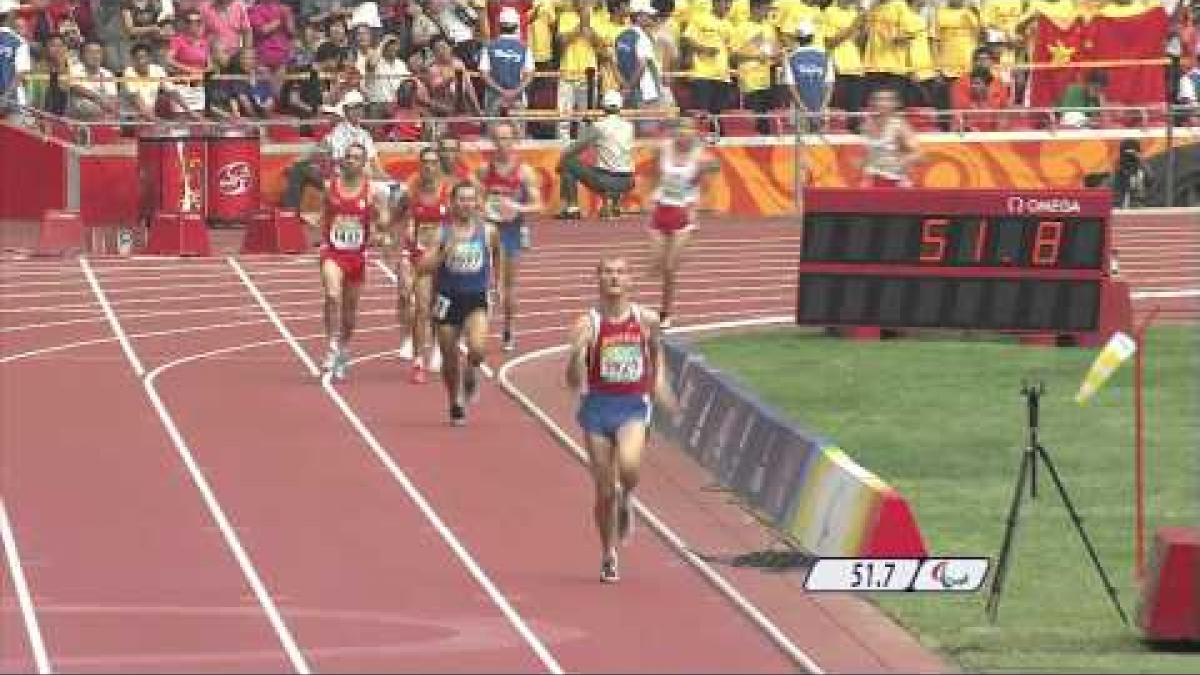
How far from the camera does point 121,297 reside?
3519cm

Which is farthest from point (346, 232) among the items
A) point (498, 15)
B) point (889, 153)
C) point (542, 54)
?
point (542, 54)

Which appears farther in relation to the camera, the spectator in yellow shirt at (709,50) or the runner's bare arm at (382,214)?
the spectator in yellow shirt at (709,50)

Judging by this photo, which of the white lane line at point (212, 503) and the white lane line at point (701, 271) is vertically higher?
the white lane line at point (212, 503)

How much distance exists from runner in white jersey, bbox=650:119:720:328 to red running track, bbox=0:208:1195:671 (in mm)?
1585

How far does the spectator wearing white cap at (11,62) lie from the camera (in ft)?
126

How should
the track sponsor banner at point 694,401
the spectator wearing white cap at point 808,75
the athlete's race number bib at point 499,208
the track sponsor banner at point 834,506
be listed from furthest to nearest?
the spectator wearing white cap at point 808,75 < the athlete's race number bib at point 499,208 < the track sponsor banner at point 694,401 < the track sponsor banner at point 834,506

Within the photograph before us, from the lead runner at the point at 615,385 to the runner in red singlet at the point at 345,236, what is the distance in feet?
28.7

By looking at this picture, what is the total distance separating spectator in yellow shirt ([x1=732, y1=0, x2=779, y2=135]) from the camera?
42000 millimetres

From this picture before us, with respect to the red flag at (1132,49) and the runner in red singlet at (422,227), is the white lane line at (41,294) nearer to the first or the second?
the runner in red singlet at (422,227)

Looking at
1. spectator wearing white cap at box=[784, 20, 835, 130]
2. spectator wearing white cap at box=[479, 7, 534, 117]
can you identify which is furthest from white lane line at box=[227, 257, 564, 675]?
spectator wearing white cap at box=[784, 20, 835, 130]

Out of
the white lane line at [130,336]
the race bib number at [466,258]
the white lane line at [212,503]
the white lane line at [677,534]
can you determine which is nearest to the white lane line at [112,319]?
the white lane line at [212,503]

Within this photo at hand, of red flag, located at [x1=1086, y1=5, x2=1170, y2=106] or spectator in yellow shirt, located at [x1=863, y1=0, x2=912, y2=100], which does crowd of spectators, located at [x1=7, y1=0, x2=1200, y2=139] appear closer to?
spectator in yellow shirt, located at [x1=863, y1=0, x2=912, y2=100]

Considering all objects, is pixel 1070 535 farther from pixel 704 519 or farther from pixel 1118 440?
pixel 1118 440

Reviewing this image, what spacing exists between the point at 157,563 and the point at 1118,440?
25.9ft
